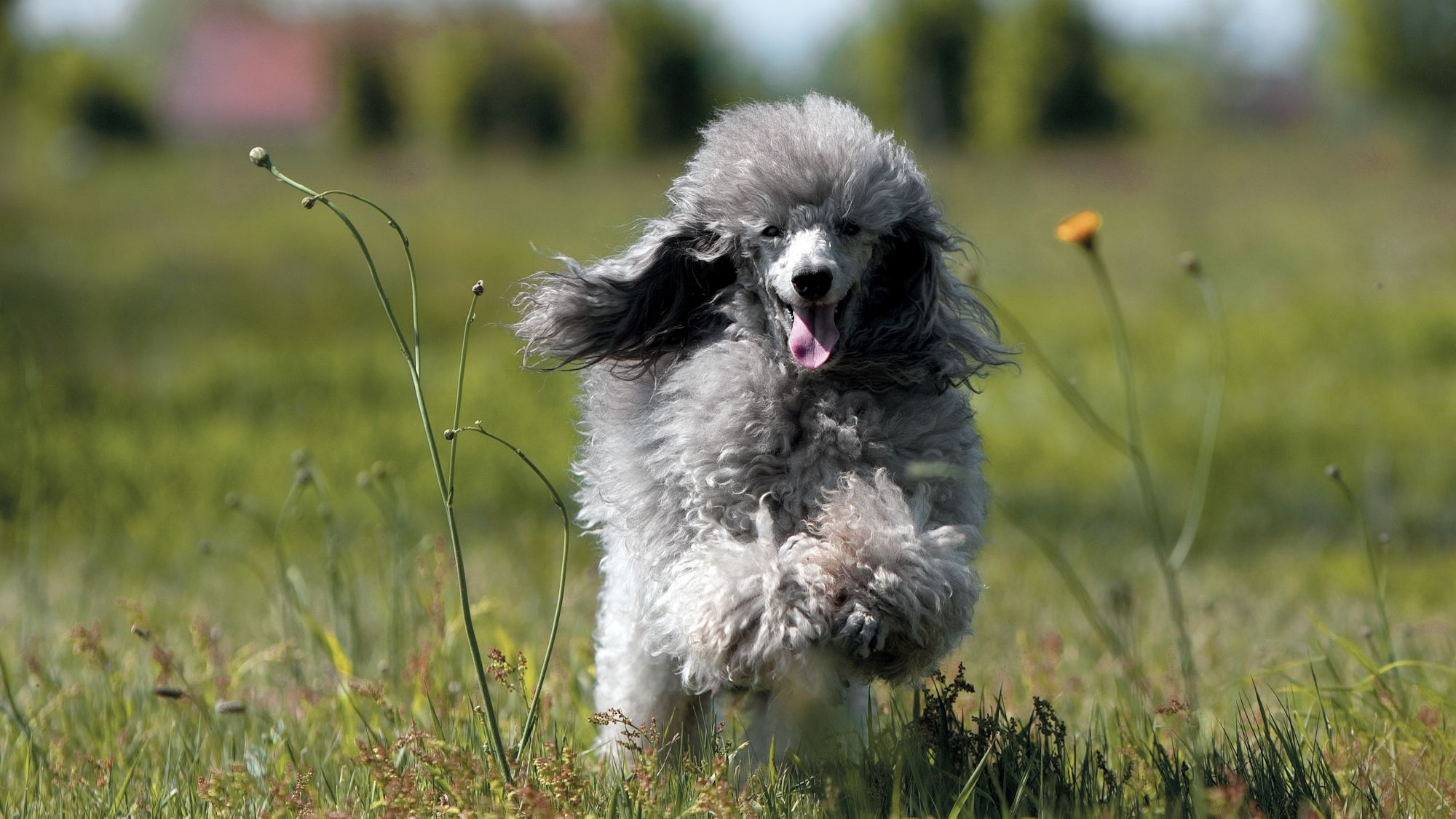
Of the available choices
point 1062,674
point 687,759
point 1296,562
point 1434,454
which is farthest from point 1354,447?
point 687,759

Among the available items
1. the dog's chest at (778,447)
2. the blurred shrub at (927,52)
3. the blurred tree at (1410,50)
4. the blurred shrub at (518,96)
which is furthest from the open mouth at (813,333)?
the blurred tree at (1410,50)

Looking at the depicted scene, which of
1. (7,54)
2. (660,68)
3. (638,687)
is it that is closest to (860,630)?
(638,687)

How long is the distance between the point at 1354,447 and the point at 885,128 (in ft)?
21.8

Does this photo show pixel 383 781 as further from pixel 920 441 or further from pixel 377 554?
Result: pixel 377 554

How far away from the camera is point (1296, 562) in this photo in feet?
22.4

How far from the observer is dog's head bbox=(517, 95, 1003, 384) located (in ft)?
9.83

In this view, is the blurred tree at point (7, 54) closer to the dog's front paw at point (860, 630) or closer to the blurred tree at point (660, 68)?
the blurred tree at point (660, 68)

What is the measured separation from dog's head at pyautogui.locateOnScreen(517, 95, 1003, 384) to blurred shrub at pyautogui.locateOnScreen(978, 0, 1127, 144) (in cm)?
2223

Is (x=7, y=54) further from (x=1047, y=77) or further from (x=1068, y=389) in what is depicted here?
(x=1068, y=389)

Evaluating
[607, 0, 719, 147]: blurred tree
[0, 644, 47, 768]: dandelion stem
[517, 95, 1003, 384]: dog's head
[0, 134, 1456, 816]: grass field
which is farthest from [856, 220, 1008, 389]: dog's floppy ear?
[607, 0, 719, 147]: blurred tree

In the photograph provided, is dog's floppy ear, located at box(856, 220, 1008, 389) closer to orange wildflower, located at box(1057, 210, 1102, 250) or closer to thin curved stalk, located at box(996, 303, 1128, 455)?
thin curved stalk, located at box(996, 303, 1128, 455)

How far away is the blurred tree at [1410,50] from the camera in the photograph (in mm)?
32406

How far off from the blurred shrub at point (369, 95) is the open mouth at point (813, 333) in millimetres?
23783

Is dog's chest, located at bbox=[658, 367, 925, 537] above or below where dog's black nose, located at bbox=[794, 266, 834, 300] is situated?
below
